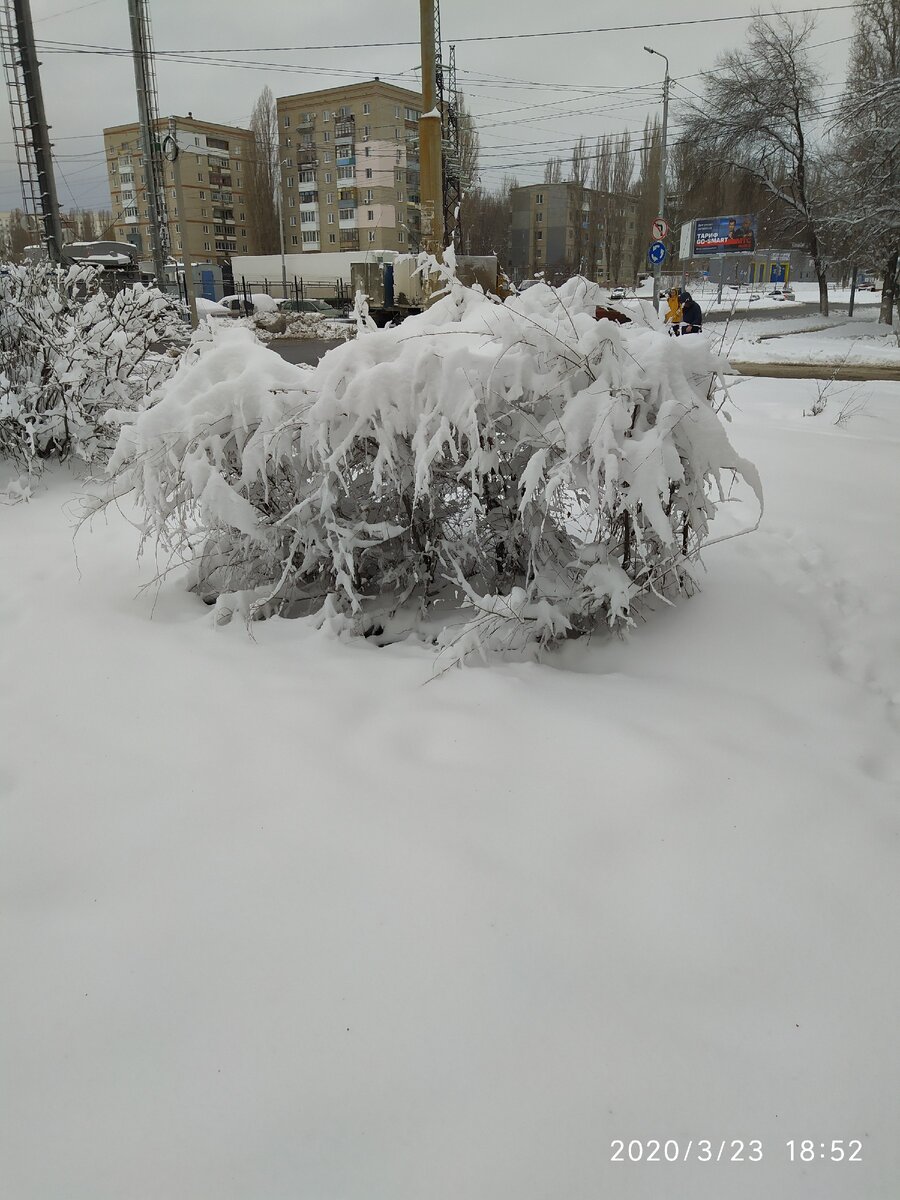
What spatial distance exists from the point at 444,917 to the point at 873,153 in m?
19.6

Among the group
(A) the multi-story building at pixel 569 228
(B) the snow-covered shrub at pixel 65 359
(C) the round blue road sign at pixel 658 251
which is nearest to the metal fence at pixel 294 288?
(A) the multi-story building at pixel 569 228

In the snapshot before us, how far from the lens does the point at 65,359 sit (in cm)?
682

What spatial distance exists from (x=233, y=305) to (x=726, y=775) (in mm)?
34092

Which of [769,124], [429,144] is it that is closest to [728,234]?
[769,124]

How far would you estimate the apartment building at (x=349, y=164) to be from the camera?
6284 cm

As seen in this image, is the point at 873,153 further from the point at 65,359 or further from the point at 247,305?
the point at 247,305

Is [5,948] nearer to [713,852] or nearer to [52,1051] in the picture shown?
[52,1051]

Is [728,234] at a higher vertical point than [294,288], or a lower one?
higher

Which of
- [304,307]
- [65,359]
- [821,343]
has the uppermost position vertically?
[304,307]

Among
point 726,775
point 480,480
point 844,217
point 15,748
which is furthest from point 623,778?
point 844,217

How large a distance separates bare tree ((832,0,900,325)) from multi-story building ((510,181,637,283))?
28682mm

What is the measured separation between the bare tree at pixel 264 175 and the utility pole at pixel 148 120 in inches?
1658

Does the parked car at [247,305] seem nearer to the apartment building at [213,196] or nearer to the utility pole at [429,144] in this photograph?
the utility pole at [429,144]

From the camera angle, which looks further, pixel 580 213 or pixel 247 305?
pixel 580 213
